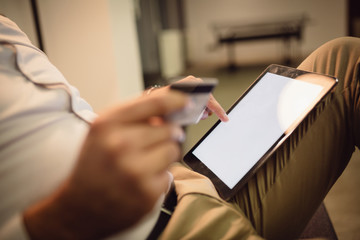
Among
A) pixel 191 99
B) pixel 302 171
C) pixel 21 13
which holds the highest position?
pixel 21 13

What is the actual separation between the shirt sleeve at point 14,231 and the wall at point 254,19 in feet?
21.1

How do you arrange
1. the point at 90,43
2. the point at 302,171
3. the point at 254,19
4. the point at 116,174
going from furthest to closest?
the point at 254,19, the point at 90,43, the point at 302,171, the point at 116,174

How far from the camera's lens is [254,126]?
72 cm

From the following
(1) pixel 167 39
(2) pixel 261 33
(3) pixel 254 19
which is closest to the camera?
(1) pixel 167 39

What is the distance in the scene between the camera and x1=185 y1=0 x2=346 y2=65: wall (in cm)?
643

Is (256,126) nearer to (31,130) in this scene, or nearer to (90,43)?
(31,130)

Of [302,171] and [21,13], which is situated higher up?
[21,13]

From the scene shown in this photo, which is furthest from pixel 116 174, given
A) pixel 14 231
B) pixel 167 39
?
pixel 167 39

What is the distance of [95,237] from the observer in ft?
1.11

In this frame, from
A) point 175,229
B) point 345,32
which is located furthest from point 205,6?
point 175,229

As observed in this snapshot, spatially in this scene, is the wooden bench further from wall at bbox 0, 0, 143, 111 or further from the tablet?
the tablet

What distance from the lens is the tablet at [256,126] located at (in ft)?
2.09

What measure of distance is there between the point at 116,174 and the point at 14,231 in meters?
0.19

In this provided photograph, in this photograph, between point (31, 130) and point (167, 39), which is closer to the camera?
point (31, 130)
